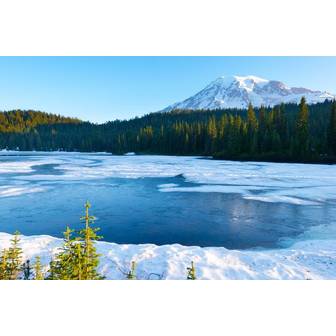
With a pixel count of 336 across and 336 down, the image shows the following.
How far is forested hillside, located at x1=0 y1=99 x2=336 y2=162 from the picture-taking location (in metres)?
50.1

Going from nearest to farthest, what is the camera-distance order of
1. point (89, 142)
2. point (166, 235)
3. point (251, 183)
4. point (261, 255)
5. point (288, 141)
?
point (261, 255) → point (166, 235) → point (251, 183) → point (288, 141) → point (89, 142)

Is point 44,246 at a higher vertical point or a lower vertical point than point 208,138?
lower

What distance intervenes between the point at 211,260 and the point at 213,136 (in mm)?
67968

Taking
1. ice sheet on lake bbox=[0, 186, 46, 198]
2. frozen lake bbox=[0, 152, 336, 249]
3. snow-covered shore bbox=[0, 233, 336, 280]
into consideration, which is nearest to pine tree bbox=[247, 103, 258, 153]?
frozen lake bbox=[0, 152, 336, 249]

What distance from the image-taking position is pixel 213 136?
73938mm

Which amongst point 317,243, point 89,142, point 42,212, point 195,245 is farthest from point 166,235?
point 89,142

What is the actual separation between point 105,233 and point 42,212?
4632 millimetres

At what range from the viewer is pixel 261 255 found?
7992mm

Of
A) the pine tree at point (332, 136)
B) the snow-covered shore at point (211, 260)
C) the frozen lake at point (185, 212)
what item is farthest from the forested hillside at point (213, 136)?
the snow-covered shore at point (211, 260)

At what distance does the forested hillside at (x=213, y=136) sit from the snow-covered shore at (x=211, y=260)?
141 feet

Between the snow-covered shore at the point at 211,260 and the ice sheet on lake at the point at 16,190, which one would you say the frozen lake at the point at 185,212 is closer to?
the ice sheet on lake at the point at 16,190
